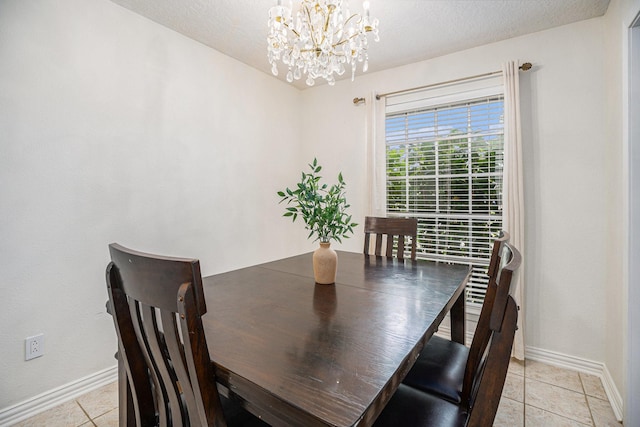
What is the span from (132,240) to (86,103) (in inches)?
37.5

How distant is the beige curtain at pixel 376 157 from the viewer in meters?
3.06

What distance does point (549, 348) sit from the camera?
2.34 metres

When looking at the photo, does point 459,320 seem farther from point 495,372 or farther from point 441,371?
point 495,372

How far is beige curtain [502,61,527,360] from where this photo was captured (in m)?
2.32

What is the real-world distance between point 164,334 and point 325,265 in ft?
2.90

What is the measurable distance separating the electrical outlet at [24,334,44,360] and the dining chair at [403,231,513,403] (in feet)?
6.84

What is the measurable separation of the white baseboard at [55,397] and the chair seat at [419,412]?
1.99 metres

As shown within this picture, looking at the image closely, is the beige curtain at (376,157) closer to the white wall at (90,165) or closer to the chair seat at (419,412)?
the white wall at (90,165)

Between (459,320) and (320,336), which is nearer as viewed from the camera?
(320,336)

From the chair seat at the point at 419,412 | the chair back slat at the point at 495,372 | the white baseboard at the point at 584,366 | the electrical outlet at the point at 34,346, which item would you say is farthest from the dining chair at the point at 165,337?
the white baseboard at the point at 584,366

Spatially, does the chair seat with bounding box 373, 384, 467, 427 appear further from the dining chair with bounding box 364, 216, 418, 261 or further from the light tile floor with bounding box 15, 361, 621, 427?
the dining chair with bounding box 364, 216, 418, 261

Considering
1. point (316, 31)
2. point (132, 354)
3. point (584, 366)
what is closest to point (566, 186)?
point (584, 366)

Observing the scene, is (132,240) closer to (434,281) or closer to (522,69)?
(434,281)

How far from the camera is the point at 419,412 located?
103cm
